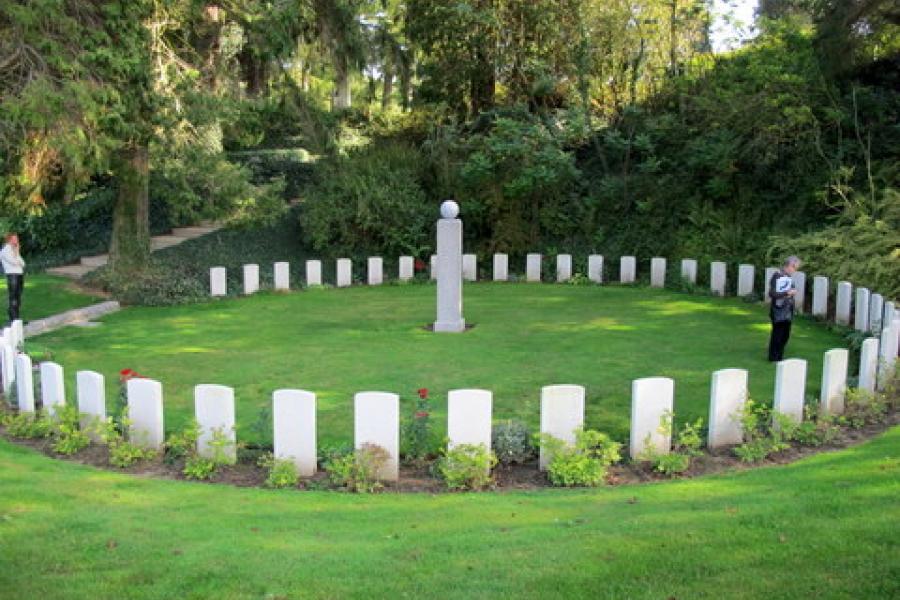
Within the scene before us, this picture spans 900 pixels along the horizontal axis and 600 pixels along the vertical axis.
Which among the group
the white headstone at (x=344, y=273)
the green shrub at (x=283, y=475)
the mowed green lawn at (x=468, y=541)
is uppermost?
the white headstone at (x=344, y=273)

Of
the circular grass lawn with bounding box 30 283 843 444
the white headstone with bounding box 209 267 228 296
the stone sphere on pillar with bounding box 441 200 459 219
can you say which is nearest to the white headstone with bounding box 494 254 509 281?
the circular grass lawn with bounding box 30 283 843 444

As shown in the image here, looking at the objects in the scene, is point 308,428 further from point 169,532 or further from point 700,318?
point 700,318

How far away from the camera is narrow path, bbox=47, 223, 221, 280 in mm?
18853

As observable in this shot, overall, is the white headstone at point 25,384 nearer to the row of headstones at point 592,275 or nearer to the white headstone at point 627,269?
the row of headstones at point 592,275

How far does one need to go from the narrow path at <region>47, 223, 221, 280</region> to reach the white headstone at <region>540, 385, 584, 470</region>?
1371 centimetres

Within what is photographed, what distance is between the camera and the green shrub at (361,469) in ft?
22.1

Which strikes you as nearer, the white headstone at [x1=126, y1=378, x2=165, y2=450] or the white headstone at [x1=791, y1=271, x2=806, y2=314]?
the white headstone at [x1=126, y1=378, x2=165, y2=450]

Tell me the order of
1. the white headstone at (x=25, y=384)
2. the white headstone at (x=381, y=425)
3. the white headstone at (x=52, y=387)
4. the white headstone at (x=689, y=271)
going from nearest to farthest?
the white headstone at (x=381, y=425) → the white headstone at (x=52, y=387) → the white headstone at (x=25, y=384) → the white headstone at (x=689, y=271)

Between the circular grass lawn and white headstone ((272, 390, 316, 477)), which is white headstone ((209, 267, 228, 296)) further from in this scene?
white headstone ((272, 390, 316, 477))

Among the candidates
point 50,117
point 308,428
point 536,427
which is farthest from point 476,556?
point 50,117

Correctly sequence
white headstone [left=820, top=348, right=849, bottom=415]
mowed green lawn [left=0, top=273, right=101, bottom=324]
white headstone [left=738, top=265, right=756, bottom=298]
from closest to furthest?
white headstone [left=820, top=348, right=849, bottom=415]
mowed green lawn [left=0, top=273, right=101, bottom=324]
white headstone [left=738, top=265, right=756, bottom=298]

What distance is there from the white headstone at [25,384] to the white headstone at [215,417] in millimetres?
2230

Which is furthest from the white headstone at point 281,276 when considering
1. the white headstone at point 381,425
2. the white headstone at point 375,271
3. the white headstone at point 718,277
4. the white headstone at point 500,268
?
the white headstone at point 381,425

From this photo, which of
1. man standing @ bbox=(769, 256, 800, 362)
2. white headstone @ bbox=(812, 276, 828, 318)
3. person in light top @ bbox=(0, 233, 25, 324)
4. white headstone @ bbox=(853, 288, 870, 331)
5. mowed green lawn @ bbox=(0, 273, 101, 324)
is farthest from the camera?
mowed green lawn @ bbox=(0, 273, 101, 324)
